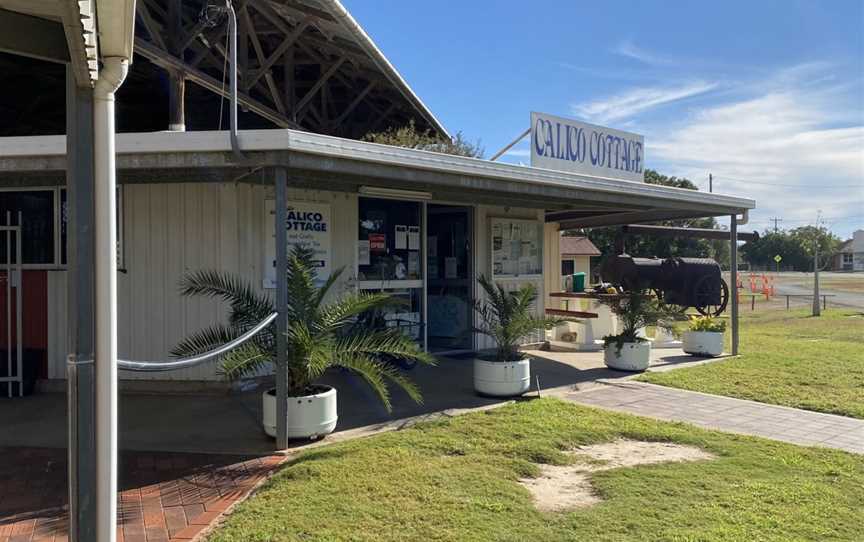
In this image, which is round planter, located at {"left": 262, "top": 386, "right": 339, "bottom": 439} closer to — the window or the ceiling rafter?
the window

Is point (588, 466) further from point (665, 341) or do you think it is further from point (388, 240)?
point (665, 341)

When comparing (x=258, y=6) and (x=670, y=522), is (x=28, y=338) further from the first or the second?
(x=670, y=522)

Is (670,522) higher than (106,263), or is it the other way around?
(106,263)

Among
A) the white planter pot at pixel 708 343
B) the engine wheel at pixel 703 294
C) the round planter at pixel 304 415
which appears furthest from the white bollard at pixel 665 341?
the round planter at pixel 304 415

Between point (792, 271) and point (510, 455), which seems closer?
point (510, 455)

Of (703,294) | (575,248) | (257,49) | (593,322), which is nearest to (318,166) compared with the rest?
(257,49)

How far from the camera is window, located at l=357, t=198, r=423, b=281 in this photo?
8367 millimetres

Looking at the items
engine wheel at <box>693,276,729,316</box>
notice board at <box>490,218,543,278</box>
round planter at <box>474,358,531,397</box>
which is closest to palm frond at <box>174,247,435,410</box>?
round planter at <box>474,358,531,397</box>

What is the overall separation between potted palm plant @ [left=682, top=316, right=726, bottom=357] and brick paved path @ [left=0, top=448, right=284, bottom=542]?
7.74 metres

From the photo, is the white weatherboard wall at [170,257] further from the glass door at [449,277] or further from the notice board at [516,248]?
the notice board at [516,248]

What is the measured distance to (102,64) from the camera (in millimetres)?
2465

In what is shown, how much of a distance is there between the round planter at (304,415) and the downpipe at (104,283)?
2613 millimetres

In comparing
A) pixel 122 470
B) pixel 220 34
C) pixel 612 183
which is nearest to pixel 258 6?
pixel 220 34

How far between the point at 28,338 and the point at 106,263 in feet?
19.4
